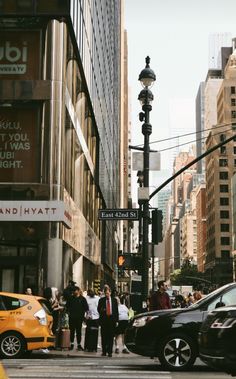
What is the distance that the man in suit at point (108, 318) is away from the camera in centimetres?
1677

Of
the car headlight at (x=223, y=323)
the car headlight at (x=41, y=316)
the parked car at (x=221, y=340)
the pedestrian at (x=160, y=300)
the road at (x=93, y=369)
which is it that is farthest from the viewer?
the pedestrian at (x=160, y=300)

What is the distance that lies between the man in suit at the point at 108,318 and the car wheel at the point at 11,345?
247 centimetres

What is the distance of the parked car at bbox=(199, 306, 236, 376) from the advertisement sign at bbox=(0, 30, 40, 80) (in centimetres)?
1835

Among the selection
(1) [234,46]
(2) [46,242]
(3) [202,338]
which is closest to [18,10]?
(2) [46,242]

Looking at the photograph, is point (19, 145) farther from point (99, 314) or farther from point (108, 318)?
point (108, 318)

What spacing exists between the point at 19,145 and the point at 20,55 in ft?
12.0

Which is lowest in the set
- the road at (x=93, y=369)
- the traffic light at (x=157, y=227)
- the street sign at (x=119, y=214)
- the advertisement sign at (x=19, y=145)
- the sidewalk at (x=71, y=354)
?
the sidewalk at (x=71, y=354)

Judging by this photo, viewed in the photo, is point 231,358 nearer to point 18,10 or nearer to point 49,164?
point 49,164

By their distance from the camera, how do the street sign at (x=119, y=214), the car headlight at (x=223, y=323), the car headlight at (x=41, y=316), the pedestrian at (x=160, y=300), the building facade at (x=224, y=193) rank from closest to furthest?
the car headlight at (x=223, y=323)
the car headlight at (x=41, y=316)
the pedestrian at (x=160, y=300)
the street sign at (x=119, y=214)
the building facade at (x=224, y=193)

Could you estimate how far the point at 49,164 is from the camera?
25.1 meters

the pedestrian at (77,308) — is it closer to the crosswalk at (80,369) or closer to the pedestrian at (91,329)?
the pedestrian at (91,329)

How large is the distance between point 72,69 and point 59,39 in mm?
3128

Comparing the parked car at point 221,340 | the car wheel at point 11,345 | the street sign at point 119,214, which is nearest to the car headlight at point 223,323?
the parked car at point 221,340

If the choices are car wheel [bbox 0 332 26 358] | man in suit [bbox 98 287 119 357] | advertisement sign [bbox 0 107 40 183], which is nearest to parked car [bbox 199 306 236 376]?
car wheel [bbox 0 332 26 358]
